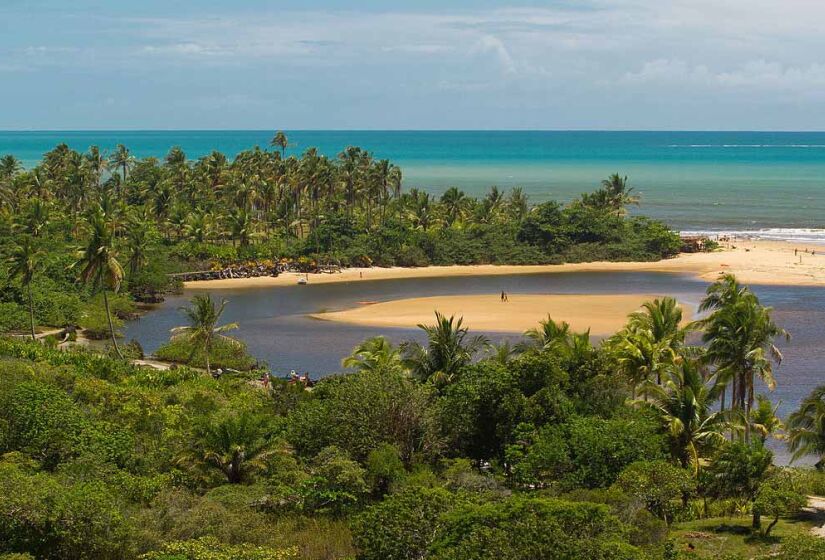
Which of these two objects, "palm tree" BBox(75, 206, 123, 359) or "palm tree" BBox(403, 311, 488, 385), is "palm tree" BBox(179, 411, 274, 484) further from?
"palm tree" BBox(75, 206, 123, 359)

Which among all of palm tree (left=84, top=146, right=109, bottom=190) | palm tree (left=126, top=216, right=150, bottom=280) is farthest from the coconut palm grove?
palm tree (left=84, top=146, right=109, bottom=190)

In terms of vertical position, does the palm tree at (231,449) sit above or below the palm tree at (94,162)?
below

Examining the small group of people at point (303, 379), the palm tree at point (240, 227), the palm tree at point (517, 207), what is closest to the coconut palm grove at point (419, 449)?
the small group of people at point (303, 379)

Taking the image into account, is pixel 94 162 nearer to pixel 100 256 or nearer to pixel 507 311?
pixel 507 311

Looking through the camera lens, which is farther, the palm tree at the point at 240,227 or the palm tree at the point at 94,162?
the palm tree at the point at 94,162

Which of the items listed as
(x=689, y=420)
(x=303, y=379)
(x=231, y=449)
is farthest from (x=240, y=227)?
(x=689, y=420)

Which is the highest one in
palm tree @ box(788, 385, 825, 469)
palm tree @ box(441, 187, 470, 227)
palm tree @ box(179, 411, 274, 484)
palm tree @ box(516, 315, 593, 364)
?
palm tree @ box(441, 187, 470, 227)

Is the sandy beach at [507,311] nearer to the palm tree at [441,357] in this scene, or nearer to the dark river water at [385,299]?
the dark river water at [385,299]
